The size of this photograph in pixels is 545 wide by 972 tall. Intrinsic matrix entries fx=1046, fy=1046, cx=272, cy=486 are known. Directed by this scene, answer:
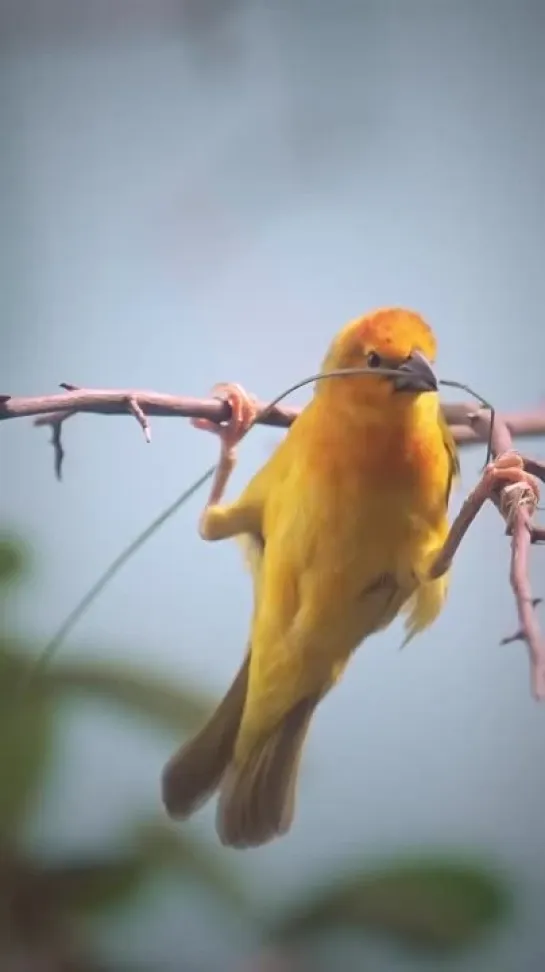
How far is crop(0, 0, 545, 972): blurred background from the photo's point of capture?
41.9 inches

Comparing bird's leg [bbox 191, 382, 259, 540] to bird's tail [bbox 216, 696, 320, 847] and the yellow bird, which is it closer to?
the yellow bird

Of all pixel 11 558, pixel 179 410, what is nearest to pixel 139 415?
pixel 179 410

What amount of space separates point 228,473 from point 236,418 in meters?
0.06

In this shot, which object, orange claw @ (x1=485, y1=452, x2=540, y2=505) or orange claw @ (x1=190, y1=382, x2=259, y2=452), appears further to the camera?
orange claw @ (x1=190, y1=382, x2=259, y2=452)

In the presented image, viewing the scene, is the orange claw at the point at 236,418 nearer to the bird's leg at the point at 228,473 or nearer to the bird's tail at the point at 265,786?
the bird's leg at the point at 228,473

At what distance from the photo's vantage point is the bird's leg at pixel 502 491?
0.97m

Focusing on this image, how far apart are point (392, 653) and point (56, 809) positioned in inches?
15.1

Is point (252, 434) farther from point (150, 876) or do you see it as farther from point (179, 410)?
point (150, 876)

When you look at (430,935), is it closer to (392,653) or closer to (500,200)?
(392,653)

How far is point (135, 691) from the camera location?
1.09 metres

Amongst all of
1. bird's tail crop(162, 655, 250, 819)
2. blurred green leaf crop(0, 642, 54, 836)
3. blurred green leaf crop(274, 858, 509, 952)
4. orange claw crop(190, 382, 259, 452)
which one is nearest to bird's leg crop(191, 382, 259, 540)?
orange claw crop(190, 382, 259, 452)

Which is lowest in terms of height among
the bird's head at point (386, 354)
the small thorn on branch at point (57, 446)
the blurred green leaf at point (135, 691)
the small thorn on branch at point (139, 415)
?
the blurred green leaf at point (135, 691)

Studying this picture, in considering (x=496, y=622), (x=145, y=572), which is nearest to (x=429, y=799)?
(x=496, y=622)

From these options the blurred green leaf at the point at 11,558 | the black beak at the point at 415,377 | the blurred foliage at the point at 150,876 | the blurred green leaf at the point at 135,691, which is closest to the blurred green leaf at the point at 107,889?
the blurred foliage at the point at 150,876
